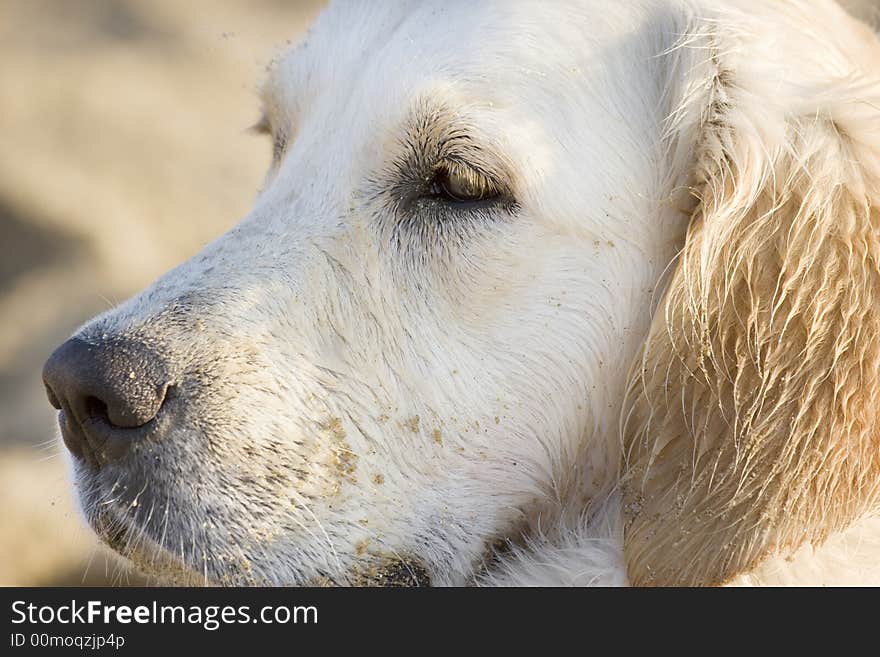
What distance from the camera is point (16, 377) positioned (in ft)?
17.8

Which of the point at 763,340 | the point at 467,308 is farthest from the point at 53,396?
Answer: the point at 763,340

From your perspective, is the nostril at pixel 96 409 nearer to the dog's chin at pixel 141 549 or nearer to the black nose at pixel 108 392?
the black nose at pixel 108 392

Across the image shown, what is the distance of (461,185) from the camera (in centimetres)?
263

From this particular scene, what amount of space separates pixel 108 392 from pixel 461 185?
0.92 meters

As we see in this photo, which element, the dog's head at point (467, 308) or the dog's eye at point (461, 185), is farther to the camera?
the dog's eye at point (461, 185)

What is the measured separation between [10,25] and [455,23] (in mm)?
4463

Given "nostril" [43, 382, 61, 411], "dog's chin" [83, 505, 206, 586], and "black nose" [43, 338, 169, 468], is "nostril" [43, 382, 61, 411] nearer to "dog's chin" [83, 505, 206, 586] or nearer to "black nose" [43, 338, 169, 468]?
"black nose" [43, 338, 169, 468]

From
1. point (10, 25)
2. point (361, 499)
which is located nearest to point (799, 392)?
point (361, 499)

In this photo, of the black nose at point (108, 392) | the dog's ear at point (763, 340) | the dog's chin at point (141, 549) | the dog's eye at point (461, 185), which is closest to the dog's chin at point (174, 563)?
the dog's chin at point (141, 549)

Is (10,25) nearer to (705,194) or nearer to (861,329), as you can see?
(705,194)

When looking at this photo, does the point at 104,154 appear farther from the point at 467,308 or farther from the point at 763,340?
the point at 763,340

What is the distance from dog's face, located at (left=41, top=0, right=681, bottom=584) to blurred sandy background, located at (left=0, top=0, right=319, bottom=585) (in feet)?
9.09

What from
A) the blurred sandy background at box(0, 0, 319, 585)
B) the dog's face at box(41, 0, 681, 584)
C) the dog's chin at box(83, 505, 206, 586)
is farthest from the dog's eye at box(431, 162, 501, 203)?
the blurred sandy background at box(0, 0, 319, 585)

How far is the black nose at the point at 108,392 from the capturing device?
240 centimetres
